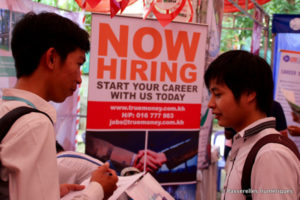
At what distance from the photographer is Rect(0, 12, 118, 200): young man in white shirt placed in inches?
32.2

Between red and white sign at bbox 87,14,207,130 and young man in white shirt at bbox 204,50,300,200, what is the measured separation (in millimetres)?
1220

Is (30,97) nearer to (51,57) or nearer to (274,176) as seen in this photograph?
(51,57)

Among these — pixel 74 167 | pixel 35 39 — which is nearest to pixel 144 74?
pixel 74 167

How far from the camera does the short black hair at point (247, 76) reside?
1228 mm

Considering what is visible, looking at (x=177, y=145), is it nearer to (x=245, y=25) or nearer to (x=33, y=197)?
(x=33, y=197)

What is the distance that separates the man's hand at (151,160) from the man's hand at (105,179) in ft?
4.24

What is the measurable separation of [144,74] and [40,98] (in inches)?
62.2

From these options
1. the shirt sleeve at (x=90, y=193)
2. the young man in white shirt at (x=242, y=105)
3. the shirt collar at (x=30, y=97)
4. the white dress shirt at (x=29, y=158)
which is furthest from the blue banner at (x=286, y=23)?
the white dress shirt at (x=29, y=158)

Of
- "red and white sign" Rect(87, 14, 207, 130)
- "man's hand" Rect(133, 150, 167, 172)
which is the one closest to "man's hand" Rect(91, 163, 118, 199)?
"red and white sign" Rect(87, 14, 207, 130)

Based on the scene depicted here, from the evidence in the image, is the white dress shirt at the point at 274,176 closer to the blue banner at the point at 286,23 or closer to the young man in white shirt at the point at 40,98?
the young man in white shirt at the point at 40,98

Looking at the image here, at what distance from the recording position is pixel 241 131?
1230 millimetres

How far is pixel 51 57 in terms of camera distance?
1.06m

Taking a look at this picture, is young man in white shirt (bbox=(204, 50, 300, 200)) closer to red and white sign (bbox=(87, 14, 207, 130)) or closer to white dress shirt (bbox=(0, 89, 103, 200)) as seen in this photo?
white dress shirt (bbox=(0, 89, 103, 200))

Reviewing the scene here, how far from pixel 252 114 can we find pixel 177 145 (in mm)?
1475
